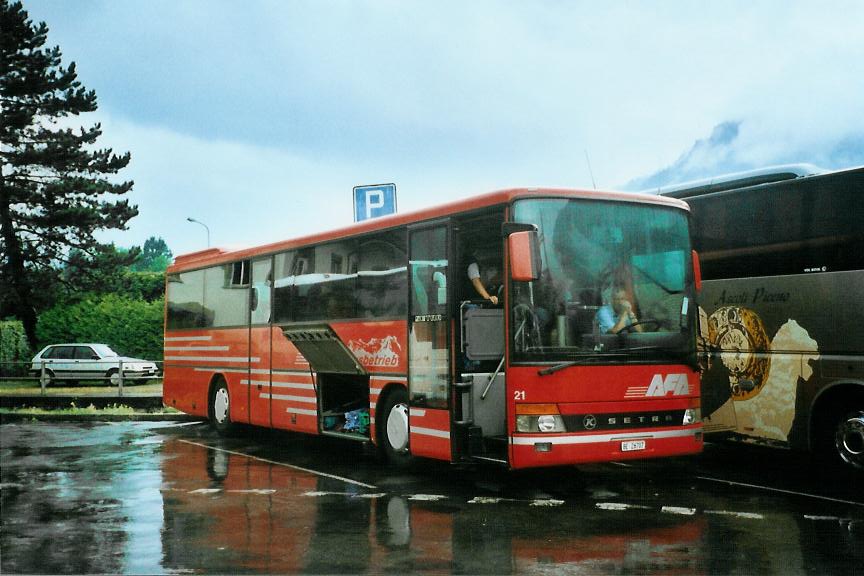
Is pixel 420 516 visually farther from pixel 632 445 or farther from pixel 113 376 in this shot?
pixel 113 376

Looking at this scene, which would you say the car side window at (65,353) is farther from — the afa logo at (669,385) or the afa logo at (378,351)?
the afa logo at (669,385)

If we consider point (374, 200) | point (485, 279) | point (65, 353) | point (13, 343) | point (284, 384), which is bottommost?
point (284, 384)

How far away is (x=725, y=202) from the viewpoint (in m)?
12.5

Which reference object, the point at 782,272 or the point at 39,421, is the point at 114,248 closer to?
the point at 39,421

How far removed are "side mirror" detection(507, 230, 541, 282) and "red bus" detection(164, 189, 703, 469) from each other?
0.01m

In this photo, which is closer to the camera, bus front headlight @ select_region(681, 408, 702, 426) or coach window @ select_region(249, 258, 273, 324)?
bus front headlight @ select_region(681, 408, 702, 426)

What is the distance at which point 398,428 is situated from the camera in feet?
38.7

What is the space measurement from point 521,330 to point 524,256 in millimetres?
799

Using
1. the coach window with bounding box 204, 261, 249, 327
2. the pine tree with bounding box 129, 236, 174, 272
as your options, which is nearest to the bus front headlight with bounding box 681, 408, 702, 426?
the coach window with bounding box 204, 261, 249, 327

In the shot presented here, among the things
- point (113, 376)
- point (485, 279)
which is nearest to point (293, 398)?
point (485, 279)

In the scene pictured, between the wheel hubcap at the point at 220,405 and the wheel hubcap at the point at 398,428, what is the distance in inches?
231

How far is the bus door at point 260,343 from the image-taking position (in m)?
15.2

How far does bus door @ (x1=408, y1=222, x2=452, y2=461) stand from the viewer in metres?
10.7

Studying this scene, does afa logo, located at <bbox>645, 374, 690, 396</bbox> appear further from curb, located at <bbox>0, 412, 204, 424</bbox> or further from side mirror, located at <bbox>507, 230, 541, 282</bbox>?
curb, located at <bbox>0, 412, 204, 424</bbox>
